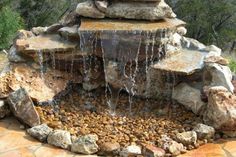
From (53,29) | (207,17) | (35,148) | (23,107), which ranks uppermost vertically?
(53,29)

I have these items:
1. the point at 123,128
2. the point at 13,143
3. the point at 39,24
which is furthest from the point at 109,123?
the point at 39,24

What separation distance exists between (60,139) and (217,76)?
2.30 metres

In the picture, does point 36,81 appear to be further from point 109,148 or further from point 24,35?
point 109,148

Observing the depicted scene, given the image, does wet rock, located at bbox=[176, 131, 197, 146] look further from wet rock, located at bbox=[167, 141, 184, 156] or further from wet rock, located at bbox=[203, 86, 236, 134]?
wet rock, located at bbox=[203, 86, 236, 134]

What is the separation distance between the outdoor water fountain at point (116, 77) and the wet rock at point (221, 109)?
0.01 m

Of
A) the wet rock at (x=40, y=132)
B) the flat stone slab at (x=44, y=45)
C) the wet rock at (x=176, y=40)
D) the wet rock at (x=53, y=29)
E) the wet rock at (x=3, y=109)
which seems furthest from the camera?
the wet rock at (x=53, y=29)

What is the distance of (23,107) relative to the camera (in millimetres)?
6629

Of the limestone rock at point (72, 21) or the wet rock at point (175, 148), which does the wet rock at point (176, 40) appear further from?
the wet rock at point (175, 148)

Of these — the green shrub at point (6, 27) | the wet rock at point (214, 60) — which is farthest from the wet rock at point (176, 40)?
the green shrub at point (6, 27)

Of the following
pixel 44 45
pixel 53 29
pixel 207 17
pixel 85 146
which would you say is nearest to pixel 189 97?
pixel 85 146

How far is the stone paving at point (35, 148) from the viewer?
19.7 ft

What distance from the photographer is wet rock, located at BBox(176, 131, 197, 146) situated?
6.17 meters

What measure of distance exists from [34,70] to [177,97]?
2.05 m

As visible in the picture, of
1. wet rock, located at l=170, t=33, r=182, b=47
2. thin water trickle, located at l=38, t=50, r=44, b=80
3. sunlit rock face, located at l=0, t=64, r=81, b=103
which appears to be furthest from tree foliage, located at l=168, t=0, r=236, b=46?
thin water trickle, located at l=38, t=50, r=44, b=80
